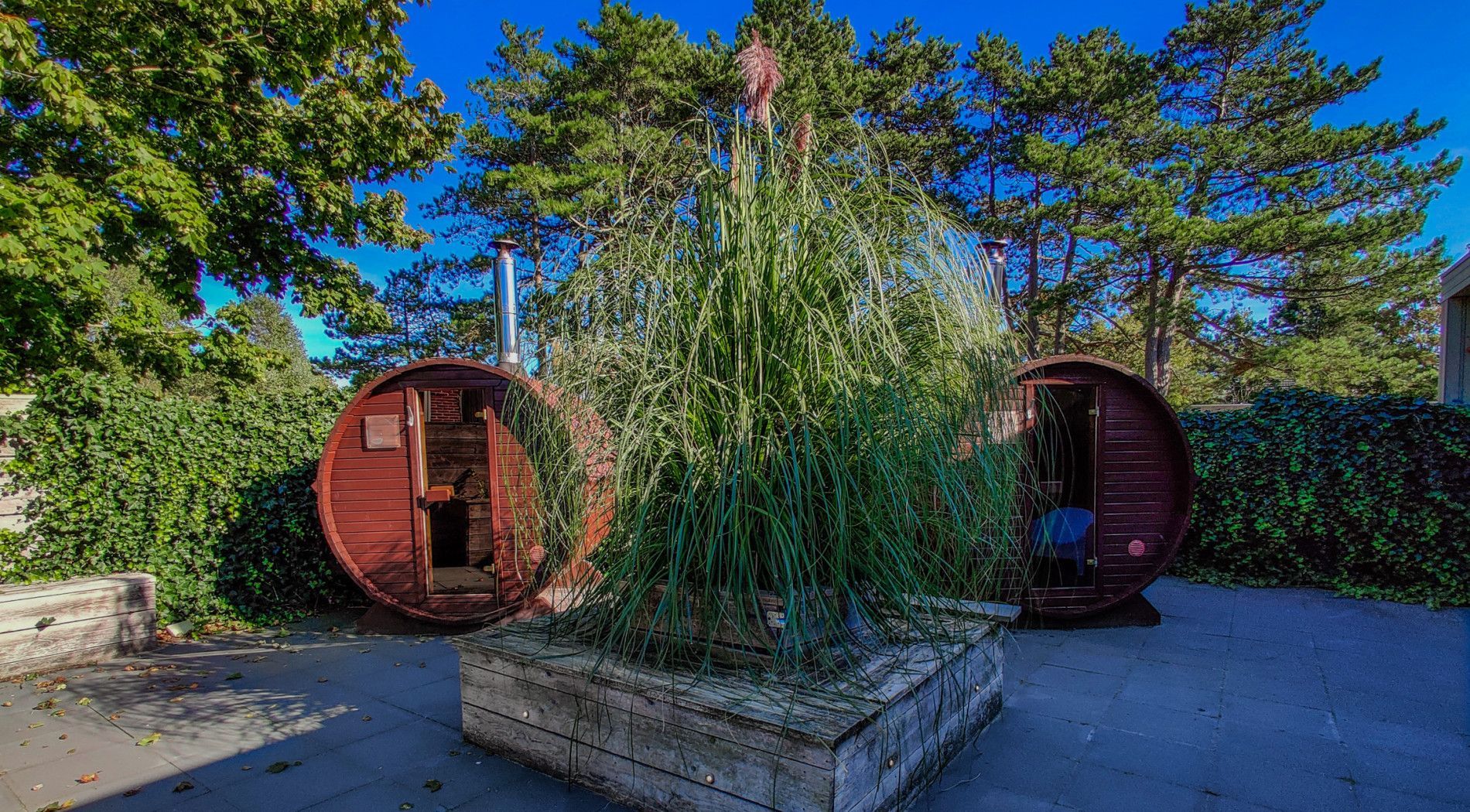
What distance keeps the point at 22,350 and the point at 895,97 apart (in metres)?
12.5

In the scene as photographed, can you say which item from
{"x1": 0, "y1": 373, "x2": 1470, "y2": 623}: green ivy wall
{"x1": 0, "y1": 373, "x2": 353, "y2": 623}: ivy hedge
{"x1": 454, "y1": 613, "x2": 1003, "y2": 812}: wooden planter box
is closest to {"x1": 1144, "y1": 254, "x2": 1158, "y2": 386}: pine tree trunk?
{"x1": 0, "y1": 373, "x2": 1470, "y2": 623}: green ivy wall

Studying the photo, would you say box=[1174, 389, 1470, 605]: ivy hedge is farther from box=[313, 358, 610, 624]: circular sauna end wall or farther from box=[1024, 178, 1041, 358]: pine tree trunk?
box=[1024, 178, 1041, 358]: pine tree trunk

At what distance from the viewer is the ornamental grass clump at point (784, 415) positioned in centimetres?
177

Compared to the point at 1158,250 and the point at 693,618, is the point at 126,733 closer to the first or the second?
the point at 693,618

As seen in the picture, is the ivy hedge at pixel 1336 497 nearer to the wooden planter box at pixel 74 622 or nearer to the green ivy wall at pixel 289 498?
the green ivy wall at pixel 289 498

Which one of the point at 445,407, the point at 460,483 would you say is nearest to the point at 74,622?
the point at 460,483

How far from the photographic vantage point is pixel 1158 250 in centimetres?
1121

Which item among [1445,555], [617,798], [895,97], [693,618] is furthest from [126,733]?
[895,97]

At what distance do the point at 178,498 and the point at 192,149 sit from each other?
3878mm

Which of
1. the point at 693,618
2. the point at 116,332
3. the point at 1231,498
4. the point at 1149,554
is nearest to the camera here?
the point at 693,618

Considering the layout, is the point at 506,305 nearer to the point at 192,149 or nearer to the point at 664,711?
the point at 664,711

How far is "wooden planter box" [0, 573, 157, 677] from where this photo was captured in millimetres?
3336

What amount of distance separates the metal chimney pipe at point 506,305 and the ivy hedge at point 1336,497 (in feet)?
17.0

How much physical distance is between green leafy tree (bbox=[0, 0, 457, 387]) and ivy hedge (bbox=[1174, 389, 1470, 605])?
7654mm
